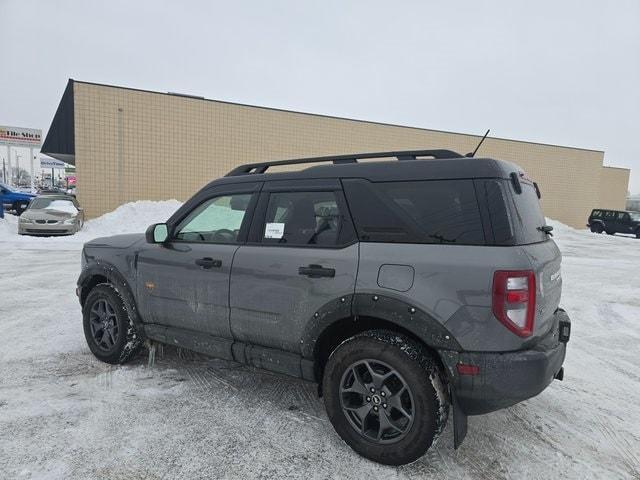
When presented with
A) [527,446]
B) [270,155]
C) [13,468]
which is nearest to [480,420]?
[527,446]

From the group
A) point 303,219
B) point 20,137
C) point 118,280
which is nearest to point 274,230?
point 303,219

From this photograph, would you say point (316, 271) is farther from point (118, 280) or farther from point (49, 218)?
point (49, 218)

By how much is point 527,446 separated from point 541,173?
97.2ft

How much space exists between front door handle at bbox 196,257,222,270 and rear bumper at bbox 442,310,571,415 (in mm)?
1861

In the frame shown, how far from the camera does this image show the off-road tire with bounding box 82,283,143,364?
403 cm

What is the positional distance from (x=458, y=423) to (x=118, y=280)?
10.7 ft

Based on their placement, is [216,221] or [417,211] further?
[216,221]

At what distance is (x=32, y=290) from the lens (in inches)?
289

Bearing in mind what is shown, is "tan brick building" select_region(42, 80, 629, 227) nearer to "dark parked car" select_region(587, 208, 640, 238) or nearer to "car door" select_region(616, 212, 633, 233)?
"dark parked car" select_region(587, 208, 640, 238)

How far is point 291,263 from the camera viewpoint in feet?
9.84

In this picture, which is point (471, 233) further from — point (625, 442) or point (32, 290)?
point (32, 290)

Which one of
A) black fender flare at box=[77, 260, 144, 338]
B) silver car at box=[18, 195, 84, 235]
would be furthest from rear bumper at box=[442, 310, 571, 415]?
silver car at box=[18, 195, 84, 235]

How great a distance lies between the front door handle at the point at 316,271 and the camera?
281 cm

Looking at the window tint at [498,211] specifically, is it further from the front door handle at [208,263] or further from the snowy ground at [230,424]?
the front door handle at [208,263]
